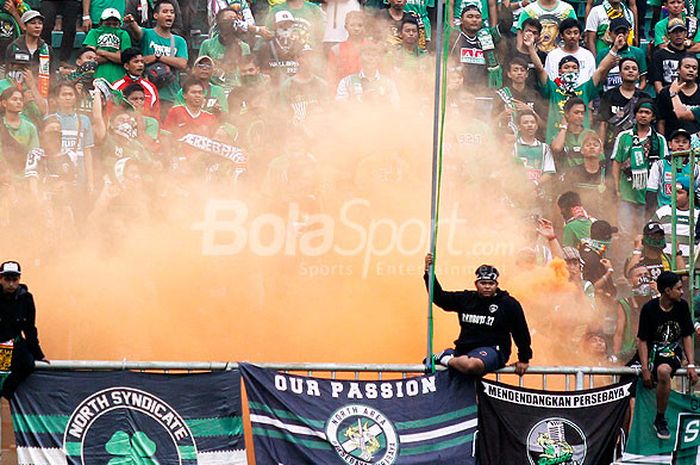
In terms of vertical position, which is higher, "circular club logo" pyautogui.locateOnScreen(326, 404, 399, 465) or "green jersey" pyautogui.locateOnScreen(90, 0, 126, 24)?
"green jersey" pyautogui.locateOnScreen(90, 0, 126, 24)

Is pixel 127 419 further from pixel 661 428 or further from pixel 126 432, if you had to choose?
pixel 661 428

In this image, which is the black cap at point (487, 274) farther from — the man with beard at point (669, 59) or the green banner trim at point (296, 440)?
the man with beard at point (669, 59)

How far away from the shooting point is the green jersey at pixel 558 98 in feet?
44.3

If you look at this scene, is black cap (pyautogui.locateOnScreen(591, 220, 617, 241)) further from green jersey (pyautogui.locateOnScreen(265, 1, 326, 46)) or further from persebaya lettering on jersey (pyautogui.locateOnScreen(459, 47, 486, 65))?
green jersey (pyautogui.locateOnScreen(265, 1, 326, 46))

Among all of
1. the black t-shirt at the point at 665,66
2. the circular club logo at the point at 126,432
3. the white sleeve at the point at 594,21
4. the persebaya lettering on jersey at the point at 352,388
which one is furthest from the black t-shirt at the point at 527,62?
the circular club logo at the point at 126,432

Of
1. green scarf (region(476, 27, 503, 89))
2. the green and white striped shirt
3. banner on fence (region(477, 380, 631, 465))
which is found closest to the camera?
banner on fence (region(477, 380, 631, 465))

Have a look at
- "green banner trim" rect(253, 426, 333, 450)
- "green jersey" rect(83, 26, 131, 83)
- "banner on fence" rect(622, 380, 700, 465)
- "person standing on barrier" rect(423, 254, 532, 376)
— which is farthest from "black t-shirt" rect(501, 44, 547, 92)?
"green banner trim" rect(253, 426, 333, 450)

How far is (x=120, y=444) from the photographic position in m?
8.14

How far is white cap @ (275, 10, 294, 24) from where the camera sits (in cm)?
1320

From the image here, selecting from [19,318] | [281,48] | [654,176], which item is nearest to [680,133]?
[654,176]

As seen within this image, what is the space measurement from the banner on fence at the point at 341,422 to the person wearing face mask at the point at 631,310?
368cm

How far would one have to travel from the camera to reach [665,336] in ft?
30.0

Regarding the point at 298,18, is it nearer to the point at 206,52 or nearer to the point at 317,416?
the point at 206,52

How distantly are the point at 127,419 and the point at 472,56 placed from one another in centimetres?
664
